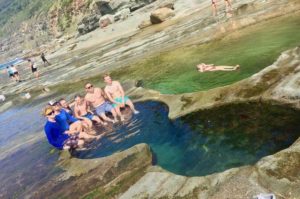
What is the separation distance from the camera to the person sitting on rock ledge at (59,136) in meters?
10.3

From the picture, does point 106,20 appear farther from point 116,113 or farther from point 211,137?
point 211,137

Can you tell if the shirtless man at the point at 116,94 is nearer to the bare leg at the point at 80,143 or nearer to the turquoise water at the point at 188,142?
the turquoise water at the point at 188,142

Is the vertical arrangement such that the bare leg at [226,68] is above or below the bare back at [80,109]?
below

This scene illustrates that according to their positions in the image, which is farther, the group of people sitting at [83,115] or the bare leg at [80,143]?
the bare leg at [80,143]

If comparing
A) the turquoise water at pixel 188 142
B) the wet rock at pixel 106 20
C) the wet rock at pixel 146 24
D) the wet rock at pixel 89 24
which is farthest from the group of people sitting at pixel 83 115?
the wet rock at pixel 89 24

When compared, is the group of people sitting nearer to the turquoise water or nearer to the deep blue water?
the turquoise water

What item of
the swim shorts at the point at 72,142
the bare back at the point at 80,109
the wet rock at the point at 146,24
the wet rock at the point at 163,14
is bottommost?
the wet rock at the point at 146,24

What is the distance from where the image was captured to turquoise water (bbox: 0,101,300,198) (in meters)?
7.47

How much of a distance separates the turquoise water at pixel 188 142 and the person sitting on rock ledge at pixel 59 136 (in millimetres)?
337

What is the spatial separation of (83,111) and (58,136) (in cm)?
192

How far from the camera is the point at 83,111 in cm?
1226

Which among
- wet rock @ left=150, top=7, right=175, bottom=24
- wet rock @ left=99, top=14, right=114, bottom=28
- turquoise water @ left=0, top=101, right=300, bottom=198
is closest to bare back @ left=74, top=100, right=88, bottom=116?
turquoise water @ left=0, top=101, right=300, bottom=198

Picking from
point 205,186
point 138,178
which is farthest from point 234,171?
point 138,178

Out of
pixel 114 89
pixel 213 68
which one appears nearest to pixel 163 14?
pixel 213 68
